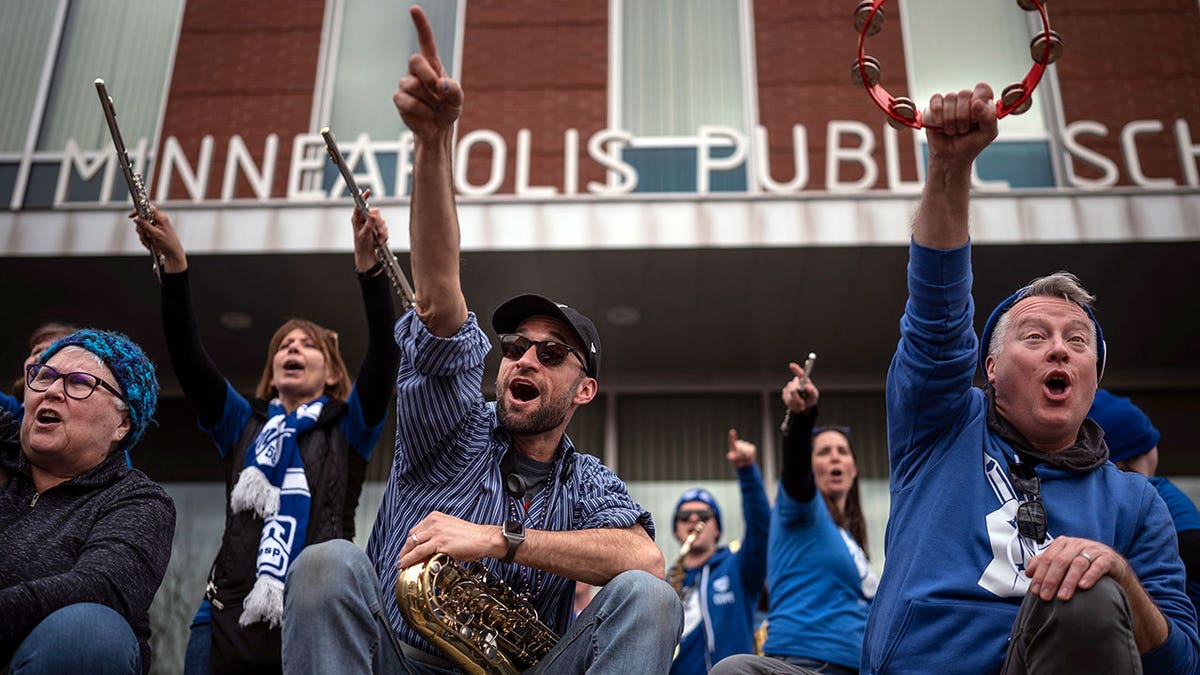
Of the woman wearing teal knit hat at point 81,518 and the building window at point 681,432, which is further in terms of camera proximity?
the building window at point 681,432

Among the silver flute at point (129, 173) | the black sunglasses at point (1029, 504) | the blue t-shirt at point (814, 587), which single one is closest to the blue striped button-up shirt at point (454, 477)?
the black sunglasses at point (1029, 504)

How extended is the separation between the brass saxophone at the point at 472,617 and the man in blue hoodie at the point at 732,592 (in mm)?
2168

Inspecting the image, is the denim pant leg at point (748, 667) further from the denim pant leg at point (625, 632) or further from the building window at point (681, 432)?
the building window at point (681, 432)

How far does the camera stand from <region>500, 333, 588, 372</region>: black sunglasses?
8.43 feet

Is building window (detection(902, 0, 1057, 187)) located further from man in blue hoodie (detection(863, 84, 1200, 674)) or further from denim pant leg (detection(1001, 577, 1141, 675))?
denim pant leg (detection(1001, 577, 1141, 675))

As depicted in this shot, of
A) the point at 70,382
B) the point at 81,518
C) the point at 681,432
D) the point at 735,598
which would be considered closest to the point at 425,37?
the point at 70,382

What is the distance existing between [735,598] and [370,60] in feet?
18.5

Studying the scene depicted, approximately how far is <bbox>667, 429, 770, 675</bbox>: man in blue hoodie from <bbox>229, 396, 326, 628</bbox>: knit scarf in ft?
6.47

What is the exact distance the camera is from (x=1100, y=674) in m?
1.68

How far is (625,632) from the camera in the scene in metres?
2.08

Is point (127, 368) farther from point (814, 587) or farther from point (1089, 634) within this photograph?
point (814, 587)

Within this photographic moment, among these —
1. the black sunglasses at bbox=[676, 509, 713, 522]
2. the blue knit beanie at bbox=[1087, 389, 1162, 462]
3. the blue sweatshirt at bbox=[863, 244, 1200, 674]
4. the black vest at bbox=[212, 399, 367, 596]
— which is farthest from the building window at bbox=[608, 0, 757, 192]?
the blue sweatshirt at bbox=[863, 244, 1200, 674]

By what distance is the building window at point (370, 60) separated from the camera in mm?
7891

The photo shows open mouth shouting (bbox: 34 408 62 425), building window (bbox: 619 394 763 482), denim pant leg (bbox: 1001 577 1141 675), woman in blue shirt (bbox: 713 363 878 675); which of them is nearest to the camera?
denim pant leg (bbox: 1001 577 1141 675)
